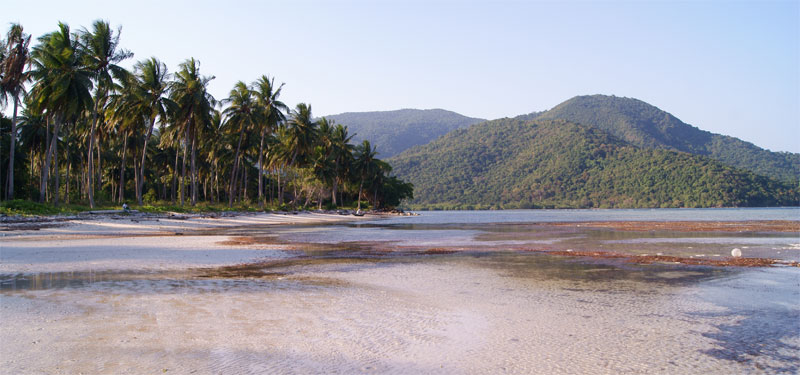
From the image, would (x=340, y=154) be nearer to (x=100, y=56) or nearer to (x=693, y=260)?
(x=100, y=56)

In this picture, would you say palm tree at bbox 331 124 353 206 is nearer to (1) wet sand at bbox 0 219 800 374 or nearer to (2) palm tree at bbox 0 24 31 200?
(2) palm tree at bbox 0 24 31 200

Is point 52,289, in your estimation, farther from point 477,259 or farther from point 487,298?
point 477,259

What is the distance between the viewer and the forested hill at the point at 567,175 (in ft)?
414

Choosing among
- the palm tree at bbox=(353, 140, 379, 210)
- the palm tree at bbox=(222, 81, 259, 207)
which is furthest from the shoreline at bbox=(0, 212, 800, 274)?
→ the palm tree at bbox=(353, 140, 379, 210)

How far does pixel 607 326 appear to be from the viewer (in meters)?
6.58

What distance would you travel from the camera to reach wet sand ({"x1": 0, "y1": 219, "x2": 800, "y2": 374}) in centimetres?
510

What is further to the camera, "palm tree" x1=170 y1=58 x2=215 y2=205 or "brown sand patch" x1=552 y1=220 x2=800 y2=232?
"palm tree" x1=170 y1=58 x2=215 y2=205

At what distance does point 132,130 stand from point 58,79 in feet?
40.0

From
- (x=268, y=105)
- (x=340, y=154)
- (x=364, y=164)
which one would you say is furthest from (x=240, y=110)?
(x=364, y=164)

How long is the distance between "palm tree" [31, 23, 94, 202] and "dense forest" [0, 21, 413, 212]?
63mm

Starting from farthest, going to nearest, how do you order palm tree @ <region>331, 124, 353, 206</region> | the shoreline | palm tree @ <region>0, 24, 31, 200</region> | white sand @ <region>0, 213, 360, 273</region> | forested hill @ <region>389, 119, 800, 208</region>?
1. forested hill @ <region>389, 119, 800, 208</region>
2. palm tree @ <region>331, 124, 353, 206</region>
3. palm tree @ <region>0, 24, 31, 200</region>
4. the shoreline
5. white sand @ <region>0, 213, 360, 273</region>

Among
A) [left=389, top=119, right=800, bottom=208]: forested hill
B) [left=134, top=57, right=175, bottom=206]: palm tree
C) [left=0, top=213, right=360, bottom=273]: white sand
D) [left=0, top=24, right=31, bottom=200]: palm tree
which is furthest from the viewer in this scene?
[left=389, top=119, right=800, bottom=208]: forested hill

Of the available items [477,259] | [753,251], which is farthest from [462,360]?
[753,251]

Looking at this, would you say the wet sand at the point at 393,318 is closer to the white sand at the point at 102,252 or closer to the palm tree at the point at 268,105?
the white sand at the point at 102,252
